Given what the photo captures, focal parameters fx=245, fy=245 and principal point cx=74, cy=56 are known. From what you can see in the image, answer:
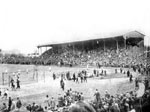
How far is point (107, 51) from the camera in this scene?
145 feet

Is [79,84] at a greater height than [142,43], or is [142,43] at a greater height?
[142,43]

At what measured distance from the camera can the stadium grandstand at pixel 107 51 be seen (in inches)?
1505

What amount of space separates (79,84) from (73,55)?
2440 cm

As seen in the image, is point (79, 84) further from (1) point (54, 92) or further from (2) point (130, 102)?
(2) point (130, 102)

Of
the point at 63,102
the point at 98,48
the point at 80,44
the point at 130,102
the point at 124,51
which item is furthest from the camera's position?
the point at 80,44

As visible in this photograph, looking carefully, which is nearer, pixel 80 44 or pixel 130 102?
pixel 130 102

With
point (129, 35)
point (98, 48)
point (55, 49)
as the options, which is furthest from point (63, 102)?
point (55, 49)

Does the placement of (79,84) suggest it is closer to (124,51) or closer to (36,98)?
(36,98)

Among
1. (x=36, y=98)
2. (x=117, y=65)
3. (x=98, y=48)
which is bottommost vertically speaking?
(x=36, y=98)

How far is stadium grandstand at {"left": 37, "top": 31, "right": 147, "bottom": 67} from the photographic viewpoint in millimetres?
38219

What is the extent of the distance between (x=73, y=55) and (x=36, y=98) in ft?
98.6

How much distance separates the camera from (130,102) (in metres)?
10.9

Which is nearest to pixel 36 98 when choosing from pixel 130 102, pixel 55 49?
pixel 130 102

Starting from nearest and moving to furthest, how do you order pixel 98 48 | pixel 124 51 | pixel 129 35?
pixel 124 51 → pixel 129 35 → pixel 98 48
